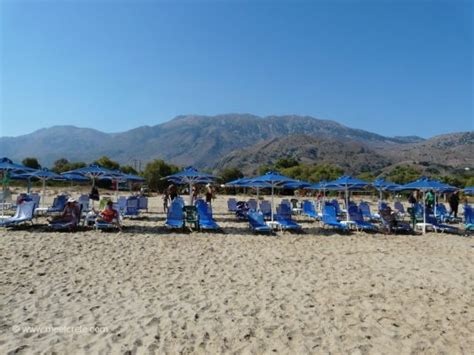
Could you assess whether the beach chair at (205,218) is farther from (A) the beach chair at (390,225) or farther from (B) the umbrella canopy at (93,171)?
(A) the beach chair at (390,225)

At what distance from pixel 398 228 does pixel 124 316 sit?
10911 mm

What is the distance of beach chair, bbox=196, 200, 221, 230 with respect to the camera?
486 inches

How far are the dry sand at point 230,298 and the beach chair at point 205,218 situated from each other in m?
2.50

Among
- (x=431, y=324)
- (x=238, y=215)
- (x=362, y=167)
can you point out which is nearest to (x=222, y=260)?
(x=431, y=324)

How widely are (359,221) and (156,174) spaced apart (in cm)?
4166

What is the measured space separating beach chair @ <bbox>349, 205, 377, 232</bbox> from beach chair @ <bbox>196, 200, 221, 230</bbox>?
195 inches

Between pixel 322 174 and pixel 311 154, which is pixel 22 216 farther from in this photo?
pixel 311 154

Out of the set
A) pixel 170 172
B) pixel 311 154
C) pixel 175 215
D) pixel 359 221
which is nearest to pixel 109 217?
pixel 175 215

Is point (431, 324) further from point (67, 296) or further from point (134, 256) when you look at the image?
point (134, 256)

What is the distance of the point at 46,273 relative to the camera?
6.55 metres

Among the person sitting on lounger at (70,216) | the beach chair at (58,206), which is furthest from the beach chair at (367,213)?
the beach chair at (58,206)

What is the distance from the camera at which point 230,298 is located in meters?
5.57

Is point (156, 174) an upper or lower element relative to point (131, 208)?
upper

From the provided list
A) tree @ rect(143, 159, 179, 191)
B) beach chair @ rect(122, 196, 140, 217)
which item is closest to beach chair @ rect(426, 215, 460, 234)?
beach chair @ rect(122, 196, 140, 217)
